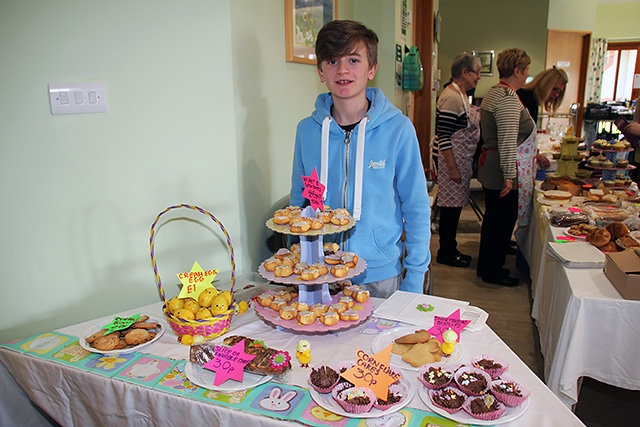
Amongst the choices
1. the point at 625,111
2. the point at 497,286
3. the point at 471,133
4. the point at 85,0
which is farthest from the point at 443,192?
the point at 625,111

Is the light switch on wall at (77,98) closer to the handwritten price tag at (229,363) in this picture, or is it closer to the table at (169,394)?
the table at (169,394)

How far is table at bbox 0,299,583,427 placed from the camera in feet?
3.41

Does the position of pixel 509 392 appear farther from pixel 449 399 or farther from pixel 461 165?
pixel 461 165

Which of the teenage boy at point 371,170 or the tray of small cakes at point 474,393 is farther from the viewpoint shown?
the teenage boy at point 371,170

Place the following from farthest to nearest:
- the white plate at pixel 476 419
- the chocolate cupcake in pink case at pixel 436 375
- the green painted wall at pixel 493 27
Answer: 1. the green painted wall at pixel 493 27
2. the chocolate cupcake in pink case at pixel 436 375
3. the white plate at pixel 476 419

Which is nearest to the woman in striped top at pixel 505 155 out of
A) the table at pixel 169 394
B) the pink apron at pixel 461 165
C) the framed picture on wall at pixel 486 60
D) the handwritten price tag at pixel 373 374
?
the pink apron at pixel 461 165

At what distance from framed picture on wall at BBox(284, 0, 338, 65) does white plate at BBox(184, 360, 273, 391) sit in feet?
5.09

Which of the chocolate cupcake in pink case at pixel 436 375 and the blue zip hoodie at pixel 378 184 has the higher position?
the blue zip hoodie at pixel 378 184

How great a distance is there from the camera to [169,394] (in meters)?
1.12

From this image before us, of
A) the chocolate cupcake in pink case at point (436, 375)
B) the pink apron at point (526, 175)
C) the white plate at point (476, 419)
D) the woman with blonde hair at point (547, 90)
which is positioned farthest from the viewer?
the woman with blonde hair at point (547, 90)

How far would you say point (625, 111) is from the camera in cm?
791

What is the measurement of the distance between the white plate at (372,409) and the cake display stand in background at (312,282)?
0.23 m

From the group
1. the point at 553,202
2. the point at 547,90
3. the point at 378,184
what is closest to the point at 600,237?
the point at 553,202

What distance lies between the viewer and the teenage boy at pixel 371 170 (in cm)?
157
